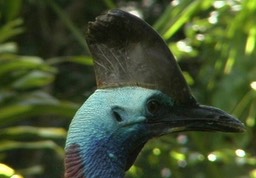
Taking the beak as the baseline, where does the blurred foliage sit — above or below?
below

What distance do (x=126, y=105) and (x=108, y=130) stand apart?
0.09 metres

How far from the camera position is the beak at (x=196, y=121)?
351 centimetres

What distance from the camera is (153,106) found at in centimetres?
352

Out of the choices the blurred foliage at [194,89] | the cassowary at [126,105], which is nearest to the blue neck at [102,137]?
the cassowary at [126,105]

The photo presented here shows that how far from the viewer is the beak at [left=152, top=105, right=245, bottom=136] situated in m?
3.51

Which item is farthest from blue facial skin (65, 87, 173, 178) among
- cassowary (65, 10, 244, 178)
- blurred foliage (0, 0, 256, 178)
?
blurred foliage (0, 0, 256, 178)

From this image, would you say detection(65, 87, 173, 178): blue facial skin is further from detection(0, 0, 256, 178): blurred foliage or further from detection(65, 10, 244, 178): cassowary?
detection(0, 0, 256, 178): blurred foliage

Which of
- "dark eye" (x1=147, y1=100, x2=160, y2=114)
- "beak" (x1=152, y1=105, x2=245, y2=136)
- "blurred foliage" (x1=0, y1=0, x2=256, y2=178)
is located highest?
"dark eye" (x1=147, y1=100, x2=160, y2=114)

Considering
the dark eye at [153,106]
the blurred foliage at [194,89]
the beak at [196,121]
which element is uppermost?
the dark eye at [153,106]

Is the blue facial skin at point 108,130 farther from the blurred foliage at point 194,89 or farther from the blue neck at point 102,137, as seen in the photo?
the blurred foliage at point 194,89

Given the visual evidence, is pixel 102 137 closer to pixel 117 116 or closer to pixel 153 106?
pixel 117 116

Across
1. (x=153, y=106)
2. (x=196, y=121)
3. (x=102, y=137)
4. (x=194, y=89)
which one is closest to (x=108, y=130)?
(x=102, y=137)

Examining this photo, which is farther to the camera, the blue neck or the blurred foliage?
the blurred foliage

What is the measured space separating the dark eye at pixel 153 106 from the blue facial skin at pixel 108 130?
10mm
